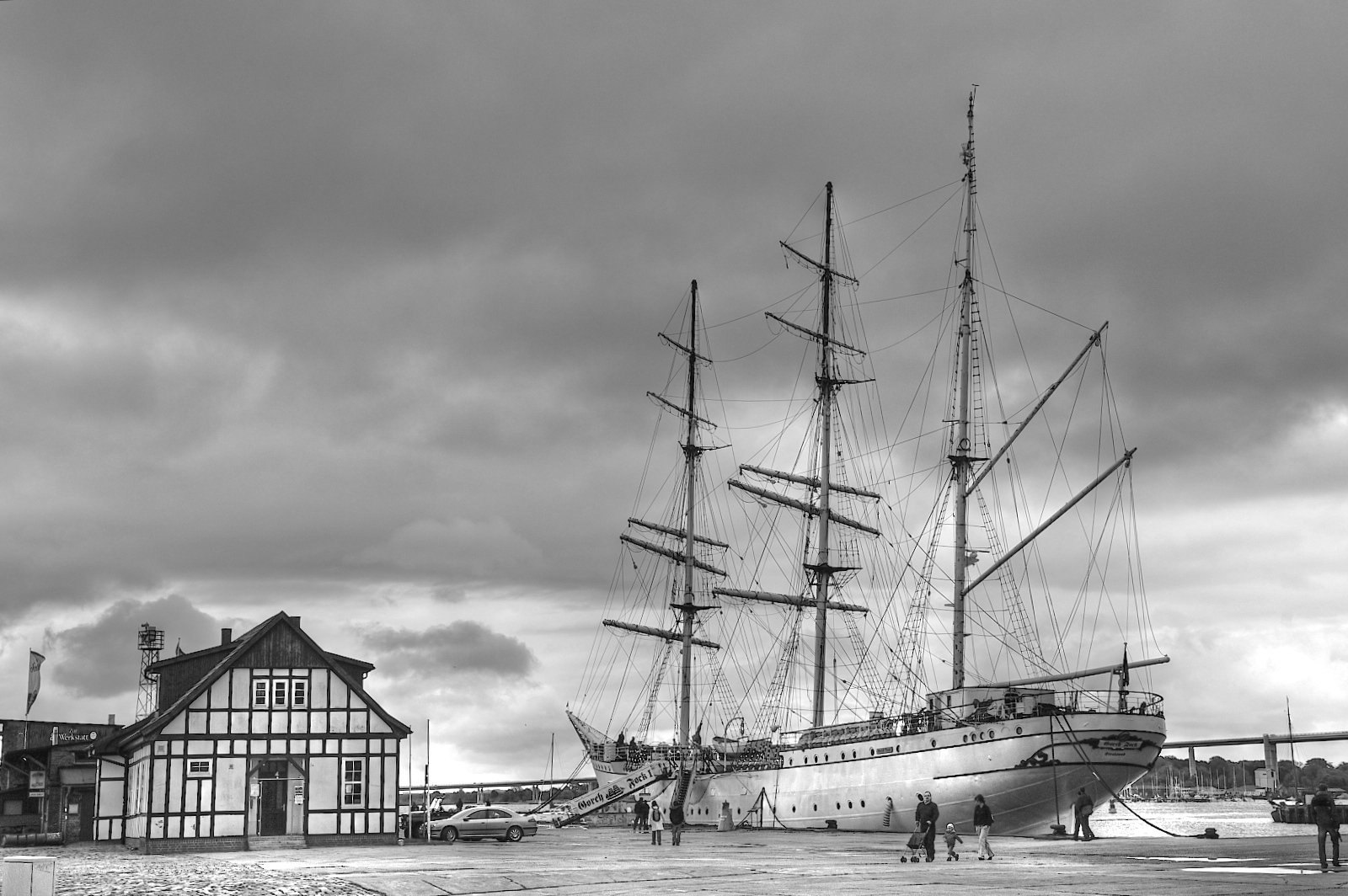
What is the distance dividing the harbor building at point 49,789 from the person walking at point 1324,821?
47.2 meters

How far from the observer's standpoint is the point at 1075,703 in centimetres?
5381

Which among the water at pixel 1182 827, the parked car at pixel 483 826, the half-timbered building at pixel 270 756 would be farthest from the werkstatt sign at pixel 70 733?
the water at pixel 1182 827

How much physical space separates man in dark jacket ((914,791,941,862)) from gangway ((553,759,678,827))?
50.2 m

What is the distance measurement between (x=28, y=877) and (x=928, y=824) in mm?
21137

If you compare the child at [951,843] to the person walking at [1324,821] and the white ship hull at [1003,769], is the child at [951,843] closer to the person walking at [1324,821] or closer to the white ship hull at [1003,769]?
the person walking at [1324,821]

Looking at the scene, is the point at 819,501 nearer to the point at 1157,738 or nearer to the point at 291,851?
the point at 1157,738

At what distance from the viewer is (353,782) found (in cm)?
4556

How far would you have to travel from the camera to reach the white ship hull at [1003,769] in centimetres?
5188

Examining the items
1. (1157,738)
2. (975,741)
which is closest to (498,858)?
(975,741)

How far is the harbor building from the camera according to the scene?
191 ft

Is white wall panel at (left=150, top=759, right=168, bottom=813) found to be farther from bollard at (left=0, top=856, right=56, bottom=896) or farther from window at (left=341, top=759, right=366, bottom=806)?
bollard at (left=0, top=856, right=56, bottom=896)

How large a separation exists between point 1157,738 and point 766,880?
115 feet

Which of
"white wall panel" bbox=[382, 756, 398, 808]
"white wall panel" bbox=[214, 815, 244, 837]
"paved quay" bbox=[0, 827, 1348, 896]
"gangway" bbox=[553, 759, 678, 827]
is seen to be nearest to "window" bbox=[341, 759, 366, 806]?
"white wall panel" bbox=[382, 756, 398, 808]

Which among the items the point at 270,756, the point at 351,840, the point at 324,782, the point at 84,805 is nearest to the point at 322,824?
the point at 351,840
